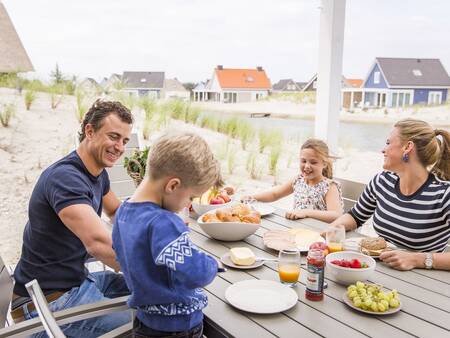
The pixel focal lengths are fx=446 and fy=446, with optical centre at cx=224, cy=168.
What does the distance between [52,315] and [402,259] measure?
45.9 inches

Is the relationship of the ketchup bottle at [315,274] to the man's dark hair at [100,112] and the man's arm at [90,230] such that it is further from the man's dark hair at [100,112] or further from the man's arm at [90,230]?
the man's dark hair at [100,112]

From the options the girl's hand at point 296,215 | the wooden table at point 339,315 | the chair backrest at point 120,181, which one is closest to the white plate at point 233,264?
the wooden table at point 339,315

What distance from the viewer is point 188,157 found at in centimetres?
116

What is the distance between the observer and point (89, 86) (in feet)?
12.3

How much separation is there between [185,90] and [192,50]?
1.17ft

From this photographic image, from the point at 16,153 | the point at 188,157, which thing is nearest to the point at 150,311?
the point at 188,157

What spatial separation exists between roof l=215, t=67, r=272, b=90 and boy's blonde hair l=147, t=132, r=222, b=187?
2.89 m

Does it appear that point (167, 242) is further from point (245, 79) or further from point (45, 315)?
point (245, 79)

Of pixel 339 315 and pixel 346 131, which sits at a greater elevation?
pixel 346 131

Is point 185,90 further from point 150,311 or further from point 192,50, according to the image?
point 150,311

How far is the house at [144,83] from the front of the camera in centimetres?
384

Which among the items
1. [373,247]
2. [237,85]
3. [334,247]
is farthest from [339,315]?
[237,85]

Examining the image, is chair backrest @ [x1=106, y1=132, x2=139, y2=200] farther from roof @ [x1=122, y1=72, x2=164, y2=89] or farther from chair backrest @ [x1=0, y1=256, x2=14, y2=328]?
chair backrest @ [x1=0, y1=256, x2=14, y2=328]

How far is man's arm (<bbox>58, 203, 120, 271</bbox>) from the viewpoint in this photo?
1.50m
